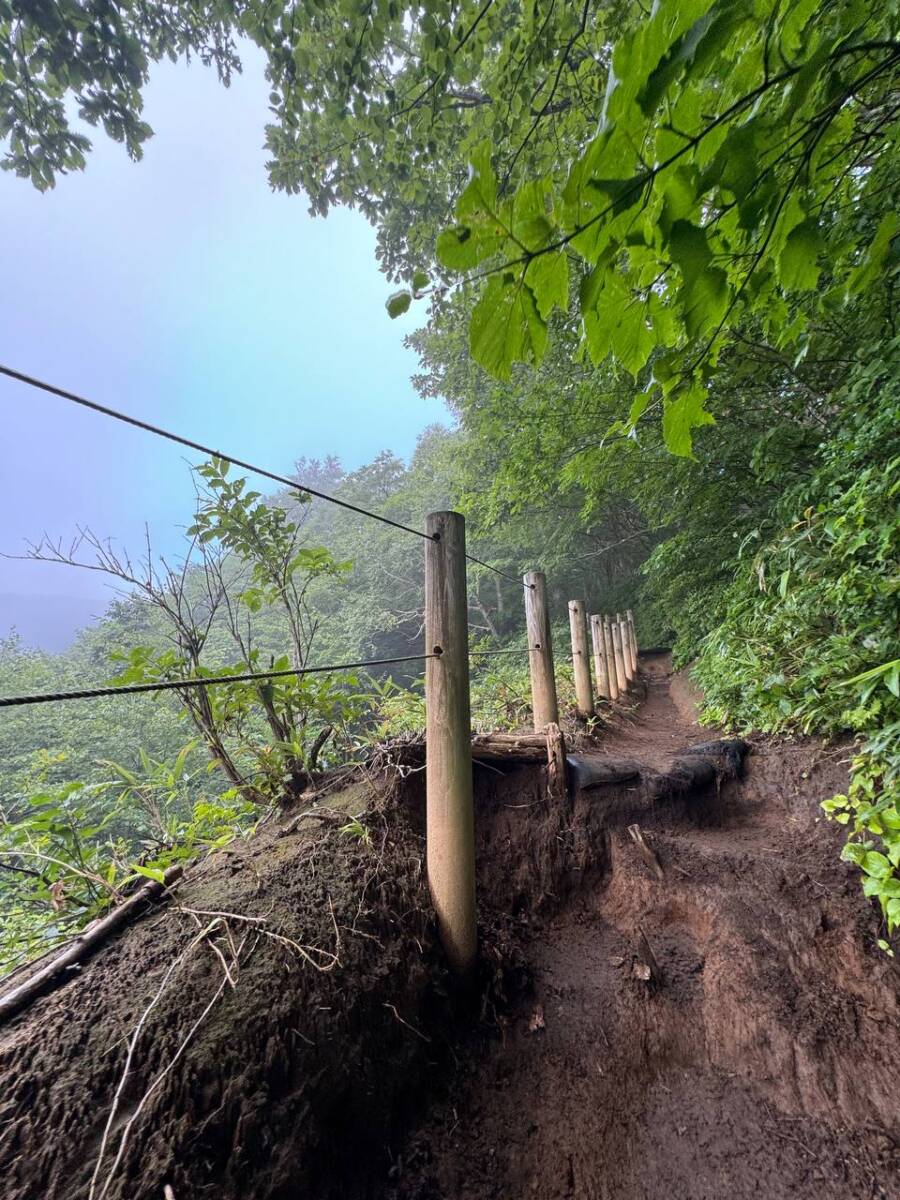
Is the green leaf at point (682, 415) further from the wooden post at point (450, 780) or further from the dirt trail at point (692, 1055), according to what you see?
the dirt trail at point (692, 1055)

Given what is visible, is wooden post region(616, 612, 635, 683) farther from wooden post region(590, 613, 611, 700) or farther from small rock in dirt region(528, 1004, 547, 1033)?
small rock in dirt region(528, 1004, 547, 1033)

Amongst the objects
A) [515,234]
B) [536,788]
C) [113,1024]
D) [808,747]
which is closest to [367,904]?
[113,1024]

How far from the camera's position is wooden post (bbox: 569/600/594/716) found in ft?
13.2

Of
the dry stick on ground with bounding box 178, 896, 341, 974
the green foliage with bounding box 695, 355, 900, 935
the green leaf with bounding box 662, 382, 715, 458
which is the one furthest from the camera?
the green foliage with bounding box 695, 355, 900, 935

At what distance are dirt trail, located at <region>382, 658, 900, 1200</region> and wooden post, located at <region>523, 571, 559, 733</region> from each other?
1.09 metres

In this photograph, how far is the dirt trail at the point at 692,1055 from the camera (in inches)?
47.7

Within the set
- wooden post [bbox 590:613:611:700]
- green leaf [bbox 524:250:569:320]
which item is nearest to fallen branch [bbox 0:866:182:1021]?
green leaf [bbox 524:250:569:320]

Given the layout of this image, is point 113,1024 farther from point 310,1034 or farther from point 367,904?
point 367,904

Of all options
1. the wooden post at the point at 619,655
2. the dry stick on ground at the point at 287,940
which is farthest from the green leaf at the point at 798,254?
the wooden post at the point at 619,655

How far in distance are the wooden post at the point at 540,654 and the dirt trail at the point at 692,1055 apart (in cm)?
109

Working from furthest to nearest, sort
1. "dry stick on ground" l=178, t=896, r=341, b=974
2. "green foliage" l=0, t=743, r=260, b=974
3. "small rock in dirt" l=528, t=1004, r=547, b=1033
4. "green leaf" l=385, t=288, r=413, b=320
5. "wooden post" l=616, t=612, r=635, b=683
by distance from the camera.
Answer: "wooden post" l=616, t=612, r=635, b=683
"small rock in dirt" l=528, t=1004, r=547, b=1033
"green foliage" l=0, t=743, r=260, b=974
"dry stick on ground" l=178, t=896, r=341, b=974
"green leaf" l=385, t=288, r=413, b=320

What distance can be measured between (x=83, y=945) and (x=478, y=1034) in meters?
1.31

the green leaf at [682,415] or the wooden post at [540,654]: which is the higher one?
the green leaf at [682,415]

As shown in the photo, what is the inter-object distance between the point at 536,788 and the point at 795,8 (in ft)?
8.19
